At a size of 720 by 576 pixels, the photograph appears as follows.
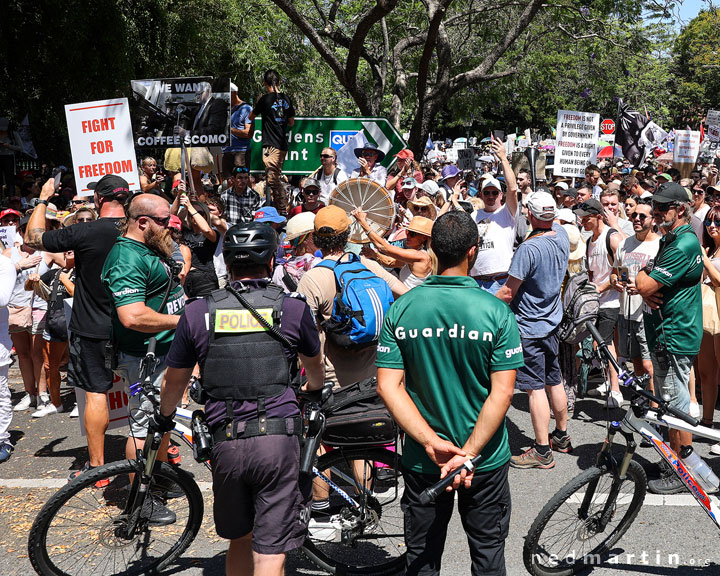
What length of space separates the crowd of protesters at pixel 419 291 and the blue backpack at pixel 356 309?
85mm

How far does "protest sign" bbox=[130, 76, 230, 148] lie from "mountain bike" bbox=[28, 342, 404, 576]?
16.5ft

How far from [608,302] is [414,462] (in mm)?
4710

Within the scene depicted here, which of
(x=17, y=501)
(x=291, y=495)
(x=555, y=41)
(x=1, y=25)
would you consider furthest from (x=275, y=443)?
(x=555, y=41)

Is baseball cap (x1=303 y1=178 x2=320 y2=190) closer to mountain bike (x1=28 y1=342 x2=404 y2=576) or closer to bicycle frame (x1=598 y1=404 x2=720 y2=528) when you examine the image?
mountain bike (x1=28 y1=342 x2=404 y2=576)

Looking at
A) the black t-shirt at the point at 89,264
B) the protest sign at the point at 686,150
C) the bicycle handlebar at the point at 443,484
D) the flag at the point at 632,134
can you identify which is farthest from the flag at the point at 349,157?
the flag at the point at 632,134

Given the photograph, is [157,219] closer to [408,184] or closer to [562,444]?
[562,444]

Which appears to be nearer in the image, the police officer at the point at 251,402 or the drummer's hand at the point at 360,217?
the police officer at the point at 251,402

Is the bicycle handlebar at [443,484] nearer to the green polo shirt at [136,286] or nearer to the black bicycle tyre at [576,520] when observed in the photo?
the black bicycle tyre at [576,520]

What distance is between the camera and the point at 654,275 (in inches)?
203

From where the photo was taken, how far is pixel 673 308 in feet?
17.3

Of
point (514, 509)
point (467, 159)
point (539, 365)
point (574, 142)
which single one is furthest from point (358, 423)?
point (467, 159)

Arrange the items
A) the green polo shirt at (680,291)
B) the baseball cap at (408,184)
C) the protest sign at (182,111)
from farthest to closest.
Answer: the baseball cap at (408,184) → the protest sign at (182,111) → the green polo shirt at (680,291)

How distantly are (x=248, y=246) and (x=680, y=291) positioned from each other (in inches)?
130

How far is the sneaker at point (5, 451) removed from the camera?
20.4ft
